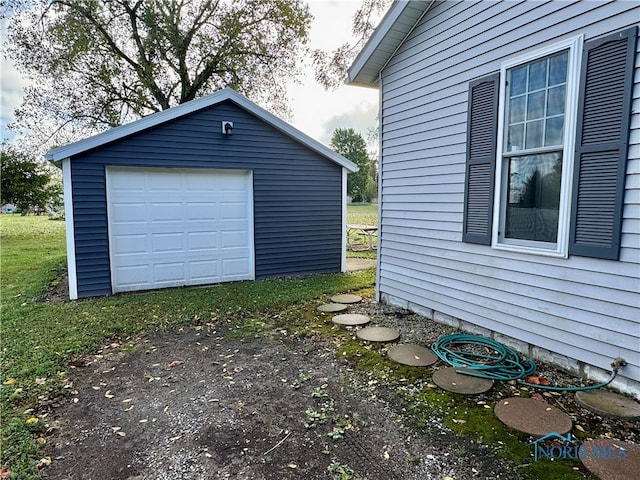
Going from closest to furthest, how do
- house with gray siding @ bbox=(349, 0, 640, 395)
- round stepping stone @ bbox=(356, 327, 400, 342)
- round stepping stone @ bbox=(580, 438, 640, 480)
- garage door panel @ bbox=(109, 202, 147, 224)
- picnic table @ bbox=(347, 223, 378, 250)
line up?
round stepping stone @ bbox=(580, 438, 640, 480), house with gray siding @ bbox=(349, 0, 640, 395), round stepping stone @ bbox=(356, 327, 400, 342), garage door panel @ bbox=(109, 202, 147, 224), picnic table @ bbox=(347, 223, 378, 250)

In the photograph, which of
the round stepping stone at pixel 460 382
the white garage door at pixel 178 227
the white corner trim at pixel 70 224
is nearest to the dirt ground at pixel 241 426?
the round stepping stone at pixel 460 382

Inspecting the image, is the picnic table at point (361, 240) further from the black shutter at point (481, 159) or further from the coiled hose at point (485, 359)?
the coiled hose at point (485, 359)

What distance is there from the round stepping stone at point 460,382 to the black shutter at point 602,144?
1.34 meters

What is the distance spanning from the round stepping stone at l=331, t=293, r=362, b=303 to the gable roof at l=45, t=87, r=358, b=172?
329 cm

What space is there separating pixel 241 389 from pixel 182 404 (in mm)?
473

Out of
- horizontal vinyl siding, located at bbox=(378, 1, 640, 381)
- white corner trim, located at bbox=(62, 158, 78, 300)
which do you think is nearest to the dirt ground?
horizontal vinyl siding, located at bbox=(378, 1, 640, 381)

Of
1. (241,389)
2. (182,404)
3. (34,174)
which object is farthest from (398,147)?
(34,174)

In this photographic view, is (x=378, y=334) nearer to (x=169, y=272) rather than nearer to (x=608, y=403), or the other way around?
(x=608, y=403)

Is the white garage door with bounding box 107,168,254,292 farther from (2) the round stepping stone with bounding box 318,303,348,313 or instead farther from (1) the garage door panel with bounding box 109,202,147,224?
(2) the round stepping stone with bounding box 318,303,348,313

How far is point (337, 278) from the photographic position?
7621 mm

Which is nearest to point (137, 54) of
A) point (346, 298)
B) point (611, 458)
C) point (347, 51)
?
point (347, 51)

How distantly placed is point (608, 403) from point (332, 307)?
134 inches

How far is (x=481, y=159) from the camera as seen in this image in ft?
12.7

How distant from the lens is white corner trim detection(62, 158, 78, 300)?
5801 mm
